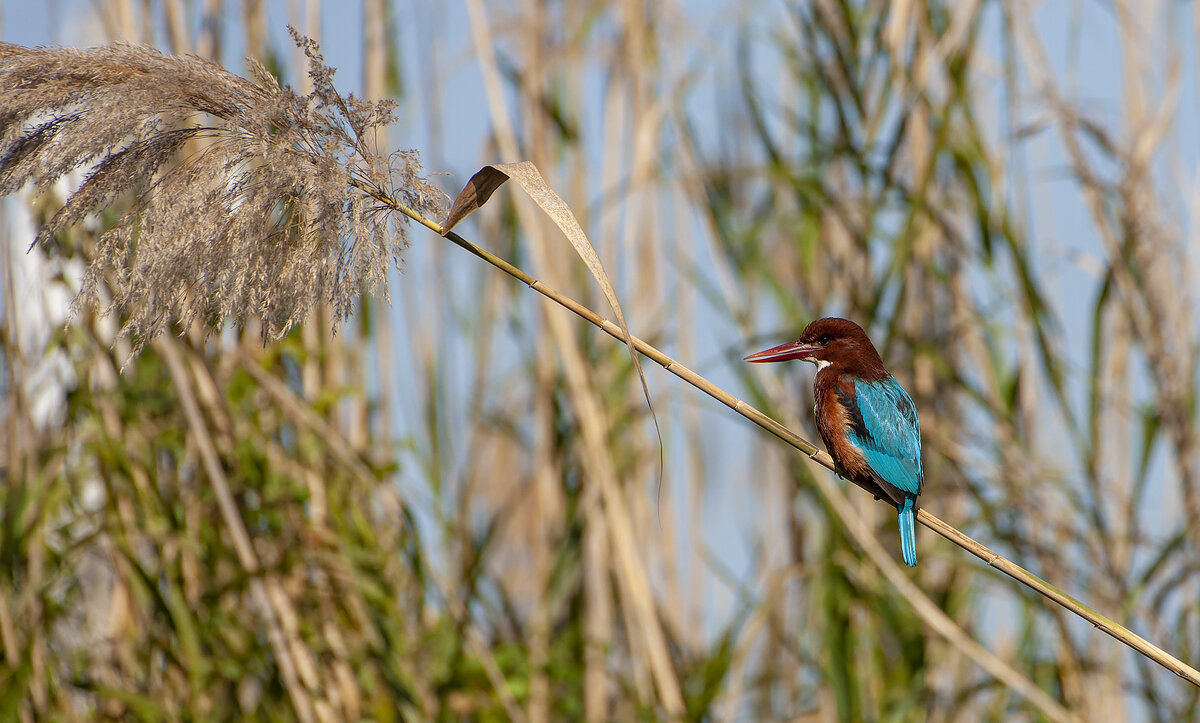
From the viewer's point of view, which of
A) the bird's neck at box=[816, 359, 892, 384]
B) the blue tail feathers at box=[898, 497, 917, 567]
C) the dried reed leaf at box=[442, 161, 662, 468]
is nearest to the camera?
the dried reed leaf at box=[442, 161, 662, 468]

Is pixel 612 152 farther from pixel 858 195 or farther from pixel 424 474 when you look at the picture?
pixel 424 474

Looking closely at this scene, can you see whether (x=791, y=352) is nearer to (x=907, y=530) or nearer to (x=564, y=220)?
(x=907, y=530)

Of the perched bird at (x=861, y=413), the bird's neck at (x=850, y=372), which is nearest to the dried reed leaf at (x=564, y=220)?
the perched bird at (x=861, y=413)

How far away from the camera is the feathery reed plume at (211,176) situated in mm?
1123

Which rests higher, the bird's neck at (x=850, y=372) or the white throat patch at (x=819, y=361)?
the white throat patch at (x=819, y=361)

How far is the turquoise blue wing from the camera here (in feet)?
6.21

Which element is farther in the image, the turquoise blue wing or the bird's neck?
the bird's neck

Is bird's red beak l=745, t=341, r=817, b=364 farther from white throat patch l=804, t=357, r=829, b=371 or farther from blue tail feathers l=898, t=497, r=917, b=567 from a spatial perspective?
blue tail feathers l=898, t=497, r=917, b=567

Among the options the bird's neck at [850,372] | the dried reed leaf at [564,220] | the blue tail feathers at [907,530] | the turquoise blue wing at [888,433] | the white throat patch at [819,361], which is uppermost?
the dried reed leaf at [564,220]

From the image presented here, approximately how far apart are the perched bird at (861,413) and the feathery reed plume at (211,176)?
3.04 feet

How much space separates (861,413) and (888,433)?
2.6 inches

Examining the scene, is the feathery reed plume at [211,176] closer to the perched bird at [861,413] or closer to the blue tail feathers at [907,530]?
the perched bird at [861,413]

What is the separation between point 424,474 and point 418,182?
1.35 m

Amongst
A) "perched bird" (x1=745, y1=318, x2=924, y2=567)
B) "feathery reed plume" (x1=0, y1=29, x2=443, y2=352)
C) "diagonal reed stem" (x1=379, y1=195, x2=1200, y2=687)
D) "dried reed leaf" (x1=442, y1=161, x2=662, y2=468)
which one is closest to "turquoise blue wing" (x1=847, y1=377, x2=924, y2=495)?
"perched bird" (x1=745, y1=318, x2=924, y2=567)
